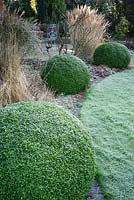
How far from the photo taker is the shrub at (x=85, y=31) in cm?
816

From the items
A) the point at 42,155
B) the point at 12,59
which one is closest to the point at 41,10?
the point at 12,59

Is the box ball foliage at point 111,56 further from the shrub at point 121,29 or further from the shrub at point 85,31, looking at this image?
the shrub at point 121,29

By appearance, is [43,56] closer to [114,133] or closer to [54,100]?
[54,100]

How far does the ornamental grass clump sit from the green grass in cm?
90

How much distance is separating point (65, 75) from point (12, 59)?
4.03ft

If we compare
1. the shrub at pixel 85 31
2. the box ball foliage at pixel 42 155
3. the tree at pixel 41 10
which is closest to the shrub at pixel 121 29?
the tree at pixel 41 10

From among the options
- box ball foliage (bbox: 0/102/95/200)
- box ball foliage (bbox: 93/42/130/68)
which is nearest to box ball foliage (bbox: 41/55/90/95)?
box ball foliage (bbox: 93/42/130/68)

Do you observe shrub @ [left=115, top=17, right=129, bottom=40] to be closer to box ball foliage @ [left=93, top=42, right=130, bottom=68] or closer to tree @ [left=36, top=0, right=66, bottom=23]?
tree @ [left=36, top=0, right=66, bottom=23]

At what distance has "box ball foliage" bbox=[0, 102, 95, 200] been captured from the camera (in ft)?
8.40

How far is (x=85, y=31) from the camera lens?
324 inches

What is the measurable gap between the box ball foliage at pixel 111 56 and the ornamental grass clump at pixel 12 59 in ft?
10.1

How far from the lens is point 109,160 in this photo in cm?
374

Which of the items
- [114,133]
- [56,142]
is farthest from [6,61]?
[56,142]

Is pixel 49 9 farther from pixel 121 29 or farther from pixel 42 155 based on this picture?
pixel 42 155
